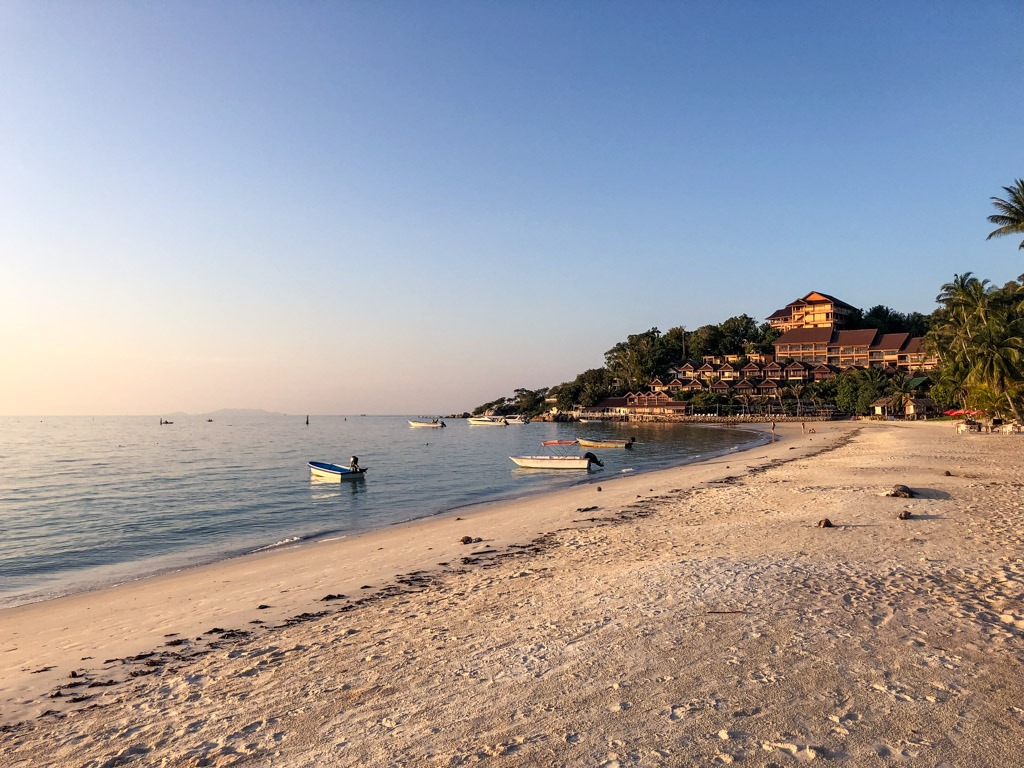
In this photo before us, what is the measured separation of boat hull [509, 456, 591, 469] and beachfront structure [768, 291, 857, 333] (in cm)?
12271

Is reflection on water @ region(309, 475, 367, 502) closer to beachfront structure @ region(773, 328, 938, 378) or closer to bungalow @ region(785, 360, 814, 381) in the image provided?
bungalow @ region(785, 360, 814, 381)

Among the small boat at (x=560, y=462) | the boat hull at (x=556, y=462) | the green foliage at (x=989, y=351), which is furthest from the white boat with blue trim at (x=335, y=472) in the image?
the green foliage at (x=989, y=351)

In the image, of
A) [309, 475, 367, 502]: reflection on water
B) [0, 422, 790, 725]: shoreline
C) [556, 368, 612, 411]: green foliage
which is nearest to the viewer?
[0, 422, 790, 725]: shoreline

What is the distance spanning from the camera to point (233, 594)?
535 inches

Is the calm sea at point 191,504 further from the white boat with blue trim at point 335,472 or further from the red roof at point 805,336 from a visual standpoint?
the red roof at point 805,336

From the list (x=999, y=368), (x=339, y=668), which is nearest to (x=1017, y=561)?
(x=339, y=668)

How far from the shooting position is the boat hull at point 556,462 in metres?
44.5

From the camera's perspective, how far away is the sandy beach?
587 cm

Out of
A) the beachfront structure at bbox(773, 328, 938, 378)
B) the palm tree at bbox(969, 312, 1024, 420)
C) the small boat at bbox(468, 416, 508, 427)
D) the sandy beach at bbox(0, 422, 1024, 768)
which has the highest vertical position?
the beachfront structure at bbox(773, 328, 938, 378)

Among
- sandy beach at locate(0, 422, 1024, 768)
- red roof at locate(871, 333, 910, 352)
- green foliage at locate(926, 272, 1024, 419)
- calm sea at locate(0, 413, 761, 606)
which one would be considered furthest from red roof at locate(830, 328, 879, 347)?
sandy beach at locate(0, 422, 1024, 768)

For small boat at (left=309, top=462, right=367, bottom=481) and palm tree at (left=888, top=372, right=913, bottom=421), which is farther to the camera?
palm tree at (left=888, top=372, right=913, bottom=421)

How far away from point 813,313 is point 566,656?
163 meters

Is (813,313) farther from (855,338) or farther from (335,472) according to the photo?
(335,472)

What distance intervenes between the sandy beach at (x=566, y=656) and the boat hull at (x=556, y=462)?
1112 inches
